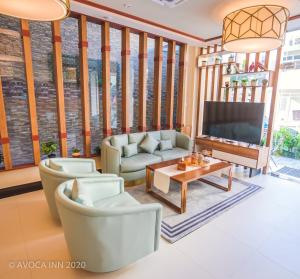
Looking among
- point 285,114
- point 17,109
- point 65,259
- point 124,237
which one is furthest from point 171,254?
point 285,114

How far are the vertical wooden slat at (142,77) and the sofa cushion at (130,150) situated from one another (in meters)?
0.95

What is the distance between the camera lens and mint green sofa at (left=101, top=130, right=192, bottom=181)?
363cm

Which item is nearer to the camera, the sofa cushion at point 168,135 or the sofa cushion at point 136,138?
the sofa cushion at point 136,138

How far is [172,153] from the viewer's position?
4359 millimetres

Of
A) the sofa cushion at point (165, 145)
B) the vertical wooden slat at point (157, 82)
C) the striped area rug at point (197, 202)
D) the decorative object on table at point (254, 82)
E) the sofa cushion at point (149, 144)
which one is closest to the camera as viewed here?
the striped area rug at point (197, 202)

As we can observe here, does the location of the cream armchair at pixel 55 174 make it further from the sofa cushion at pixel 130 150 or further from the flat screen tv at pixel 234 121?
the flat screen tv at pixel 234 121

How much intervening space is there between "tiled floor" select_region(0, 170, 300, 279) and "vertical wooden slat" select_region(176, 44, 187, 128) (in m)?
3.05

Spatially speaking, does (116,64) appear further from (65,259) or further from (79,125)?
(65,259)

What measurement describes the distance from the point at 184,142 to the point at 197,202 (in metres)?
1.82

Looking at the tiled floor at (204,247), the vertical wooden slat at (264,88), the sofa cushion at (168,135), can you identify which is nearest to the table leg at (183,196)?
the tiled floor at (204,247)

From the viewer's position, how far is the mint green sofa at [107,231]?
1.65 metres

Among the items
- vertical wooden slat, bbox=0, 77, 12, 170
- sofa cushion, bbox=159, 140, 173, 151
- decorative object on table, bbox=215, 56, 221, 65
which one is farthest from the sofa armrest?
vertical wooden slat, bbox=0, 77, 12, 170

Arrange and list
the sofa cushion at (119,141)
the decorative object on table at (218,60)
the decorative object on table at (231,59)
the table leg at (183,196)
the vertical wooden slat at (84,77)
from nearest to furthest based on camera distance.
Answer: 1. the table leg at (183,196)
2. the vertical wooden slat at (84,77)
3. the sofa cushion at (119,141)
4. the decorative object on table at (231,59)
5. the decorative object on table at (218,60)

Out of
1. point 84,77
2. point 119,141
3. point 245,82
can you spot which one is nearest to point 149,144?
point 119,141
